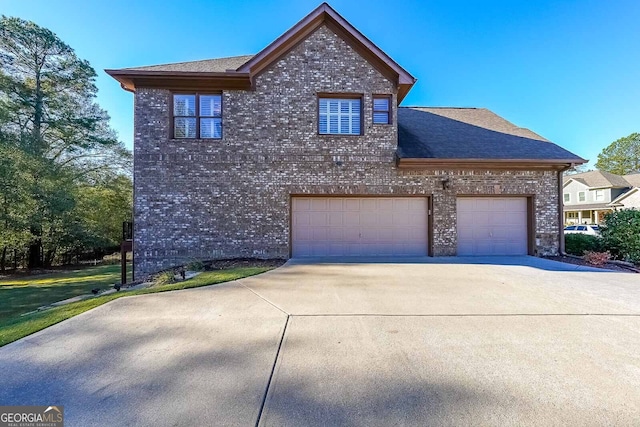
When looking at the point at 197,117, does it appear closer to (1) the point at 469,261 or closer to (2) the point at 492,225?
(1) the point at 469,261

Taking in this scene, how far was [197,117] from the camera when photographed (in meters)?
10.2

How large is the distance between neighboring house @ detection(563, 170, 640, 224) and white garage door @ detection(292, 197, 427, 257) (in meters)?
34.9

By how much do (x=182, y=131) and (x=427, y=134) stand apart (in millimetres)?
9578

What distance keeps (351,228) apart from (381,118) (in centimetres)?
423

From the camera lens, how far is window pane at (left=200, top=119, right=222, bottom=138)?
401 inches

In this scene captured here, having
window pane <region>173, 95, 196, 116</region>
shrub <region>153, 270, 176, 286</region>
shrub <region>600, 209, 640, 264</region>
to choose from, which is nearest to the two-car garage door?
shrub <region>600, 209, 640, 264</region>

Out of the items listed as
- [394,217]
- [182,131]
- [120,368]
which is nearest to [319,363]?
[120,368]

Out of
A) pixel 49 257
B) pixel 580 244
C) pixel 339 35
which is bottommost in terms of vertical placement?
pixel 49 257

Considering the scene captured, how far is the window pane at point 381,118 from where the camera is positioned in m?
10.6

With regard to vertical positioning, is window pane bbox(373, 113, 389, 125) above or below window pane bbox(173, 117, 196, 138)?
above

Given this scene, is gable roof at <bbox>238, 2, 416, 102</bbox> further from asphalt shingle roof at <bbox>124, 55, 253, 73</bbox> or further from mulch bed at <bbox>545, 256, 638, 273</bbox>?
mulch bed at <bbox>545, 256, 638, 273</bbox>

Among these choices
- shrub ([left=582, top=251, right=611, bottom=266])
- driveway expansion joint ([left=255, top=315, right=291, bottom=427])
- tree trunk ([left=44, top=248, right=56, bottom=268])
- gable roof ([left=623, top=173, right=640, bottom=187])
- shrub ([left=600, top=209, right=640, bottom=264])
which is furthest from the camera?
gable roof ([left=623, top=173, right=640, bottom=187])

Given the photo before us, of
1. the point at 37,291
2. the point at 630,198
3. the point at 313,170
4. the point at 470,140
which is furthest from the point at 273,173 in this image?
the point at 630,198

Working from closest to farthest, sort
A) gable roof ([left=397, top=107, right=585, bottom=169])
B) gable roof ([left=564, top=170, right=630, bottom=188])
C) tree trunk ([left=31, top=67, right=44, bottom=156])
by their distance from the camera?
gable roof ([left=397, top=107, right=585, bottom=169])
tree trunk ([left=31, top=67, right=44, bottom=156])
gable roof ([left=564, top=170, right=630, bottom=188])
